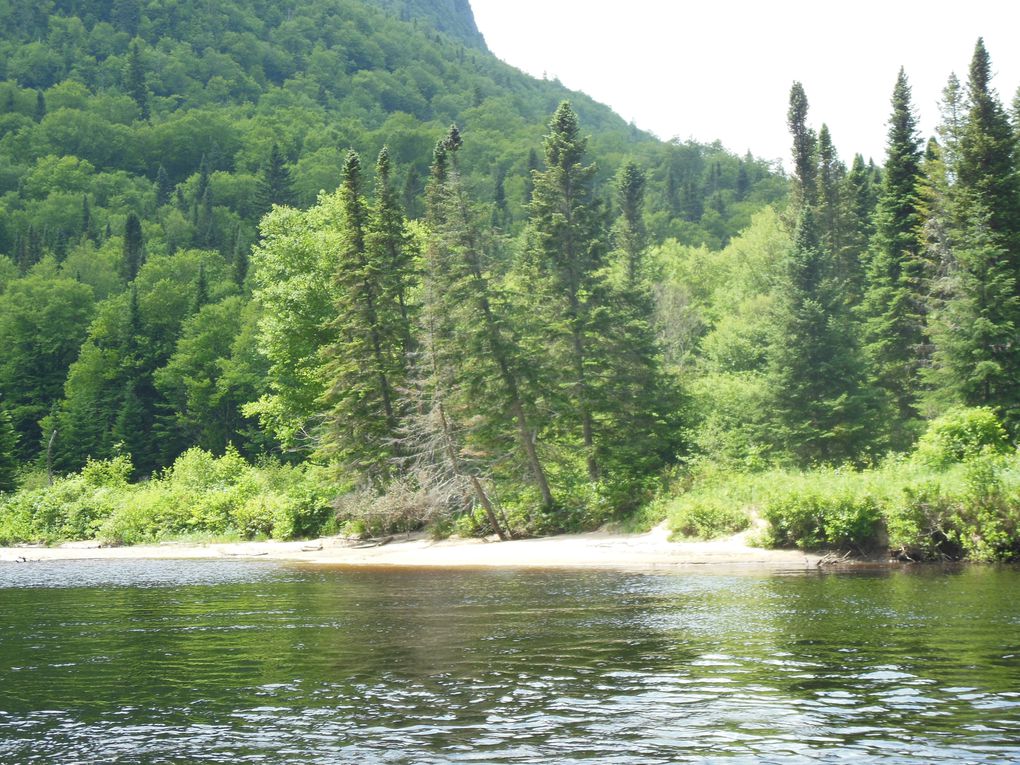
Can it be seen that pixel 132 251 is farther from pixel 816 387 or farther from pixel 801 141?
pixel 816 387

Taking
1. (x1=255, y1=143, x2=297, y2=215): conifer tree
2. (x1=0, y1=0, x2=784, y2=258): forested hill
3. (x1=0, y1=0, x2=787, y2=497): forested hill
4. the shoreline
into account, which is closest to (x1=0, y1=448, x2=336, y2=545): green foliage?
the shoreline

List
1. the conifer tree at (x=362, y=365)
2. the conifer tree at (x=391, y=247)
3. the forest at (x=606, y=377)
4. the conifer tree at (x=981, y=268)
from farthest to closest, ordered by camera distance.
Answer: the conifer tree at (x=391, y=247), the conifer tree at (x=362, y=365), the conifer tree at (x=981, y=268), the forest at (x=606, y=377)

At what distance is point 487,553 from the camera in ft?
123

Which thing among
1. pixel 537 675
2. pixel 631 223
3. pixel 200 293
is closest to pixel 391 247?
pixel 631 223

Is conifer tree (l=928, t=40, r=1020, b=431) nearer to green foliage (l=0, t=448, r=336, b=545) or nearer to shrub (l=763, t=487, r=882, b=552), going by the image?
shrub (l=763, t=487, r=882, b=552)

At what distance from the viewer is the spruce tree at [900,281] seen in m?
50.9

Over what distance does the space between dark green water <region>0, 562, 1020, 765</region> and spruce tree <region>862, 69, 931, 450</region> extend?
92.1ft

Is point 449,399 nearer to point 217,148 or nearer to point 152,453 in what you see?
point 152,453

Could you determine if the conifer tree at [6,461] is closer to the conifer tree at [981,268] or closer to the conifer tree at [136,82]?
the conifer tree at [981,268]

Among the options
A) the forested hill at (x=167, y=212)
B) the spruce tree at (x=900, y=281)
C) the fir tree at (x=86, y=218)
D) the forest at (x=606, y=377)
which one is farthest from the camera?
the fir tree at (x=86, y=218)

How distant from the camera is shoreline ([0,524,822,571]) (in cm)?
3119

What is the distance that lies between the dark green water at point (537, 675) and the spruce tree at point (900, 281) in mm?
28074

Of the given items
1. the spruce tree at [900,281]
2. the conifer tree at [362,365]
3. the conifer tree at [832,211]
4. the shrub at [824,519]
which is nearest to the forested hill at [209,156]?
the conifer tree at [832,211]

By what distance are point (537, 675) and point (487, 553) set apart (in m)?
23.5
